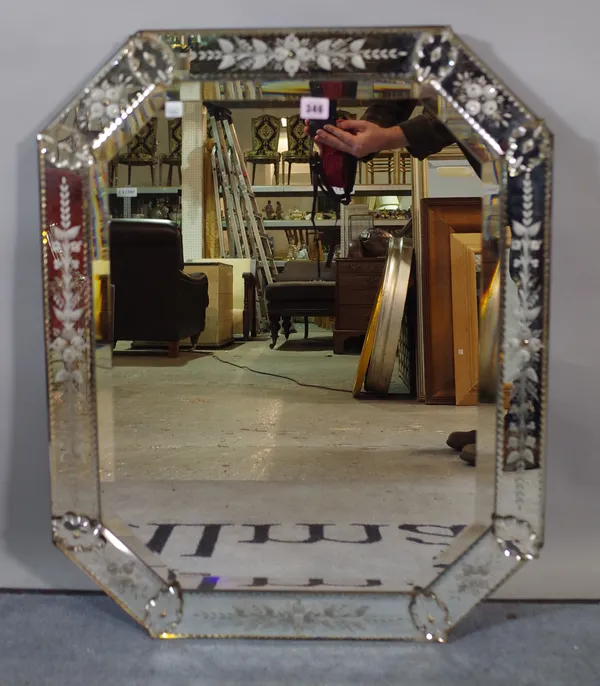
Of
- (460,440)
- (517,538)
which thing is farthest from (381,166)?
(517,538)

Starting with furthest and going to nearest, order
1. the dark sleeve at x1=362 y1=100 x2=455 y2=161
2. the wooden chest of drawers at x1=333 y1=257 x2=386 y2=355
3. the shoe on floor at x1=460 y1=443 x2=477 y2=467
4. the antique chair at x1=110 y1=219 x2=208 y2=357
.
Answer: the wooden chest of drawers at x1=333 y1=257 x2=386 y2=355, the antique chair at x1=110 y1=219 x2=208 y2=357, the shoe on floor at x1=460 y1=443 x2=477 y2=467, the dark sleeve at x1=362 y1=100 x2=455 y2=161

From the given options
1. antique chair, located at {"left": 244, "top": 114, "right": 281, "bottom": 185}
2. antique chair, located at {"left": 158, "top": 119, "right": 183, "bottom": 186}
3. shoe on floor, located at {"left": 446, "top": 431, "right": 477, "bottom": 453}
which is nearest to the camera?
shoe on floor, located at {"left": 446, "top": 431, "right": 477, "bottom": 453}

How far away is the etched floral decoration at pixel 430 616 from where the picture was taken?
30.0 inches

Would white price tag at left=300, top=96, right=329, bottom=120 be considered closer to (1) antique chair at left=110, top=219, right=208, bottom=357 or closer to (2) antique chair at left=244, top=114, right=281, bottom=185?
(1) antique chair at left=110, top=219, right=208, bottom=357

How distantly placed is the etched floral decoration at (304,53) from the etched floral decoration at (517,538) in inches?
22.0

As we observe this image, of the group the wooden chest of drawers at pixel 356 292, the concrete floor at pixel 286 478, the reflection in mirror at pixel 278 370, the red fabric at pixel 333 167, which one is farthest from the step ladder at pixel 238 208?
the red fabric at pixel 333 167

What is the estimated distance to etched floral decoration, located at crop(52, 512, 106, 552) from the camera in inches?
30.9

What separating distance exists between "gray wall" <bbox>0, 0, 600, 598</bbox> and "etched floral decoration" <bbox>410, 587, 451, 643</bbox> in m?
0.15

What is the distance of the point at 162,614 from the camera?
770mm

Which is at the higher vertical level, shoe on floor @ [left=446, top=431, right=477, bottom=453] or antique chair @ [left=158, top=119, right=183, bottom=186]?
antique chair @ [left=158, top=119, right=183, bottom=186]

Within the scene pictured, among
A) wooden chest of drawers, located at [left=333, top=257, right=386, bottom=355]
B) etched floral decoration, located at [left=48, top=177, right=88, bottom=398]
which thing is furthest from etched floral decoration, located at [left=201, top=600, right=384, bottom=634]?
wooden chest of drawers, located at [left=333, top=257, right=386, bottom=355]

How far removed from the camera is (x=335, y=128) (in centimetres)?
106

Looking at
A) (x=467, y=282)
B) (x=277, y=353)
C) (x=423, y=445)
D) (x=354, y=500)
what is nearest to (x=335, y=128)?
(x=354, y=500)

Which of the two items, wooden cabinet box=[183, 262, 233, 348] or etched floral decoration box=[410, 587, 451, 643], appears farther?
wooden cabinet box=[183, 262, 233, 348]
